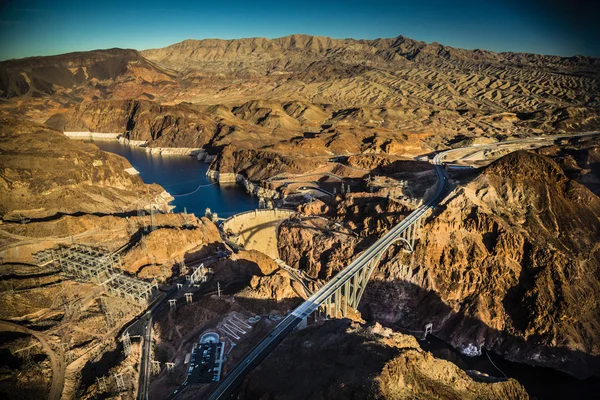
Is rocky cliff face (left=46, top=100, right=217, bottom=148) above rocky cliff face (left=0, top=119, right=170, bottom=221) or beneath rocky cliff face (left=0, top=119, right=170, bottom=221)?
above

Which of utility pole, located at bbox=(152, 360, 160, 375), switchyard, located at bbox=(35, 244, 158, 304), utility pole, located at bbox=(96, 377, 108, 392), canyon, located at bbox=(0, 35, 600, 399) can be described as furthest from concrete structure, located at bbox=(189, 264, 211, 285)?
utility pole, located at bbox=(96, 377, 108, 392)

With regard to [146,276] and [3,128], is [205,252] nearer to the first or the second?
[146,276]

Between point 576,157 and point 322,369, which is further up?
point 576,157

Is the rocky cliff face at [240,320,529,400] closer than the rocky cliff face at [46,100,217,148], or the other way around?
the rocky cliff face at [240,320,529,400]

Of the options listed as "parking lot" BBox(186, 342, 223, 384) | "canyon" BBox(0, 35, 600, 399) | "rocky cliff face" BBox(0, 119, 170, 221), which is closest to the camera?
"canyon" BBox(0, 35, 600, 399)

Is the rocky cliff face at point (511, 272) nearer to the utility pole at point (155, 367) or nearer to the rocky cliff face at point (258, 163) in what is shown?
the utility pole at point (155, 367)

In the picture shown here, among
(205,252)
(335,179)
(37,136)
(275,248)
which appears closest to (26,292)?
(205,252)

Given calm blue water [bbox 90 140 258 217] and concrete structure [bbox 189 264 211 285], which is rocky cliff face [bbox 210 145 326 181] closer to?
calm blue water [bbox 90 140 258 217]
